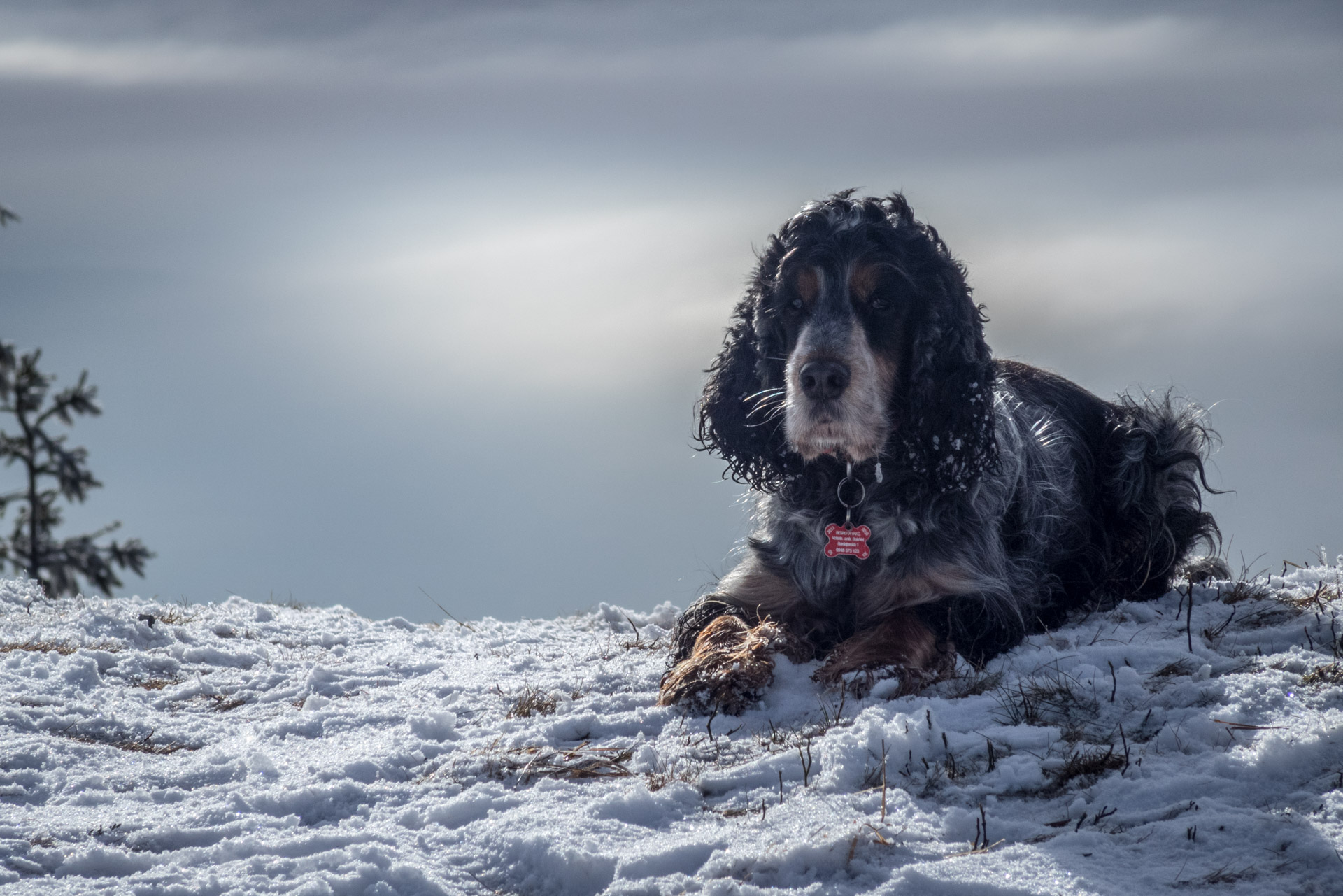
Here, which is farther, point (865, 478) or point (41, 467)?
point (41, 467)

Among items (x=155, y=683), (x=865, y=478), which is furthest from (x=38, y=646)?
(x=865, y=478)

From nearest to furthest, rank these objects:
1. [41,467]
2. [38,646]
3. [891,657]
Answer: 1. [891,657]
2. [38,646]
3. [41,467]

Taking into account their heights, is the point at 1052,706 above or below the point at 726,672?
below

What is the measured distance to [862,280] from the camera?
16.0 feet

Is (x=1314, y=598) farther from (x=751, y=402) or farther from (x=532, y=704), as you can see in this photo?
(x=532, y=704)

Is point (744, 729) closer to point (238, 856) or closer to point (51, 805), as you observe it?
point (238, 856)

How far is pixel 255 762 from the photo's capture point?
13.9ft

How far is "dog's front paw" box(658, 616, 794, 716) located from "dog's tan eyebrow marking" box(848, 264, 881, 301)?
1548 mm

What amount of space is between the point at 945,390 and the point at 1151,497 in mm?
2179

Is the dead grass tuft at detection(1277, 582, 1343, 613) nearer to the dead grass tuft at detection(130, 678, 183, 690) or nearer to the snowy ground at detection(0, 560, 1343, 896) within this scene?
the snowy ground at detection(0, 560, 1343, 896)

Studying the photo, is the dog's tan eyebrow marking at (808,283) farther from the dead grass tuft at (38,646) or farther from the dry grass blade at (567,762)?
the dead grass tuft at (38,646)

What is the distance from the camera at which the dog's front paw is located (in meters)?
4.50

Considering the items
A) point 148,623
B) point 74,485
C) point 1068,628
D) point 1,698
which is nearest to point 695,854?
point 1068,628

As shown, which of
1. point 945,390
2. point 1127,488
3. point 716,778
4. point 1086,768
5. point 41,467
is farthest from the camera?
point 41,467
